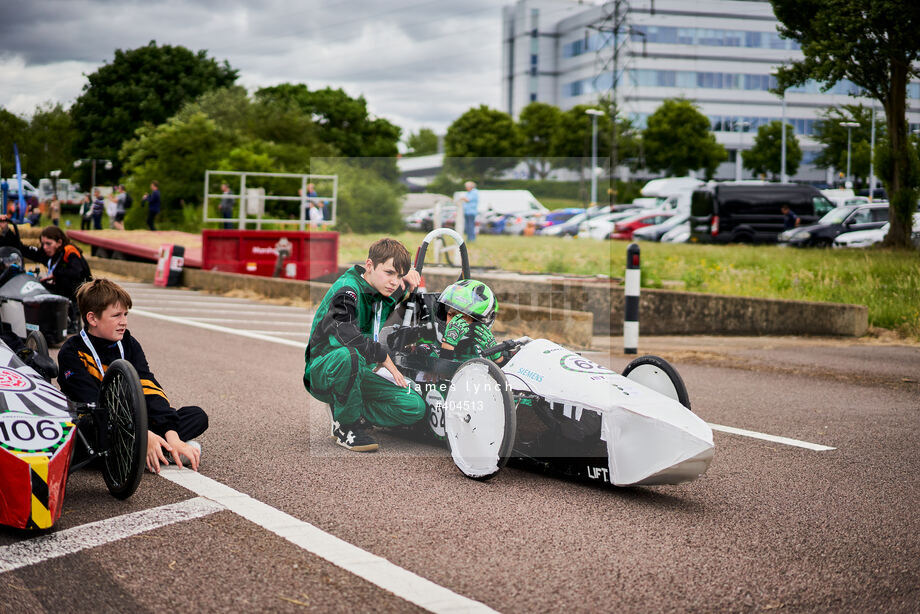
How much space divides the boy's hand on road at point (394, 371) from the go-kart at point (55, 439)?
4.68 feet

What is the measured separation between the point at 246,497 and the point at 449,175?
3.38m

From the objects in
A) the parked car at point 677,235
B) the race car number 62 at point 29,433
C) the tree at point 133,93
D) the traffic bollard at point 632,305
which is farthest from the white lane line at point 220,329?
the tree at point 133,93

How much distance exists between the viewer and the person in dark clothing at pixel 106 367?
16.6 feet

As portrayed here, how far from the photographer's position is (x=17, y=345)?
7.57 meters

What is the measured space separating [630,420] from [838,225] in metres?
26.4

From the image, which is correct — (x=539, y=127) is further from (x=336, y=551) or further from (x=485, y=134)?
(x=336, y=551)

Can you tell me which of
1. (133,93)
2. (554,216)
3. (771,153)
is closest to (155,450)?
(554,216)

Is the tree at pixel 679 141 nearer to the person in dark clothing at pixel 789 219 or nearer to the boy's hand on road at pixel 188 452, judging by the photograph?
the person in dark clothing at pixel 789 219

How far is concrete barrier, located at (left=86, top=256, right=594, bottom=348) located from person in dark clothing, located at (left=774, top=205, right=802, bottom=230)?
61.4 ft

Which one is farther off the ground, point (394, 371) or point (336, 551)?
point (394, 371)

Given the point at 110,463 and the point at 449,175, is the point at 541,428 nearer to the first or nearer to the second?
the point at 110,463

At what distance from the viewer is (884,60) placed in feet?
63.4

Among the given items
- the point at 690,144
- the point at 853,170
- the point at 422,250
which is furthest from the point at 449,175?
the point at 690,144

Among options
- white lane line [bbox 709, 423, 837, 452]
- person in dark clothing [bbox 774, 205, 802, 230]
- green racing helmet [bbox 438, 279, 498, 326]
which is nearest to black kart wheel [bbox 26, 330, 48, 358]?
green racing helmet [bbox 438, 279, 498, 326]
